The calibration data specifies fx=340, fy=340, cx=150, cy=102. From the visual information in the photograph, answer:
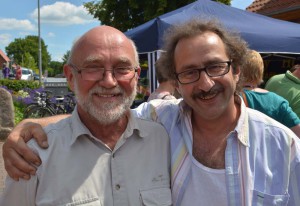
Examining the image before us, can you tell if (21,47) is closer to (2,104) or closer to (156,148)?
(2,104)

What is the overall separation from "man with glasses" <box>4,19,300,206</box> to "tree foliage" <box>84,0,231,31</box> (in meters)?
13.2

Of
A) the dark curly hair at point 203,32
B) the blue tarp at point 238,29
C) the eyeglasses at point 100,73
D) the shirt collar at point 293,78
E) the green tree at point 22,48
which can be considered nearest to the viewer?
the eyeglasses at point 100,73

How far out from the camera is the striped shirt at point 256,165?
1.77 metres

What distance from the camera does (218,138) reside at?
201 centimetres

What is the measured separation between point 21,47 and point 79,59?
339 ft

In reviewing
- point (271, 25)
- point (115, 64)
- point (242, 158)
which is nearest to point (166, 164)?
point (242, 158)

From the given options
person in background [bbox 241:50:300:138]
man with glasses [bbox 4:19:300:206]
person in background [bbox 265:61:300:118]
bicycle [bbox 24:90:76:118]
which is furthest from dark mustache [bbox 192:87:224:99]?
bicycle [bbox 24:90:76:118]

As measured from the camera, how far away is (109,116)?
1895 millimetres

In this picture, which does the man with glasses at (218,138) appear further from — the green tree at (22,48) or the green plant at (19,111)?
the green tree at (22,48)

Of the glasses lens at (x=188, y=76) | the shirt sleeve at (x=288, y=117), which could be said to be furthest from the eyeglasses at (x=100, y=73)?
the shirt sleeve at (x=288, y=117)

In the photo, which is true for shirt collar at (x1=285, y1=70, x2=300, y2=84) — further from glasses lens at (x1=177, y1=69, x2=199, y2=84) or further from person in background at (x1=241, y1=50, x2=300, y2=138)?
glasses lens at (x1=177, y1=69, x2=199, y2=84)

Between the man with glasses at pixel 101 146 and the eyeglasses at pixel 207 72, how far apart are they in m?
0.29

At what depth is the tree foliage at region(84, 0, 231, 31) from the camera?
14.9 m

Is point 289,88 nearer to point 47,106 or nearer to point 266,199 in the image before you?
point 266,199
